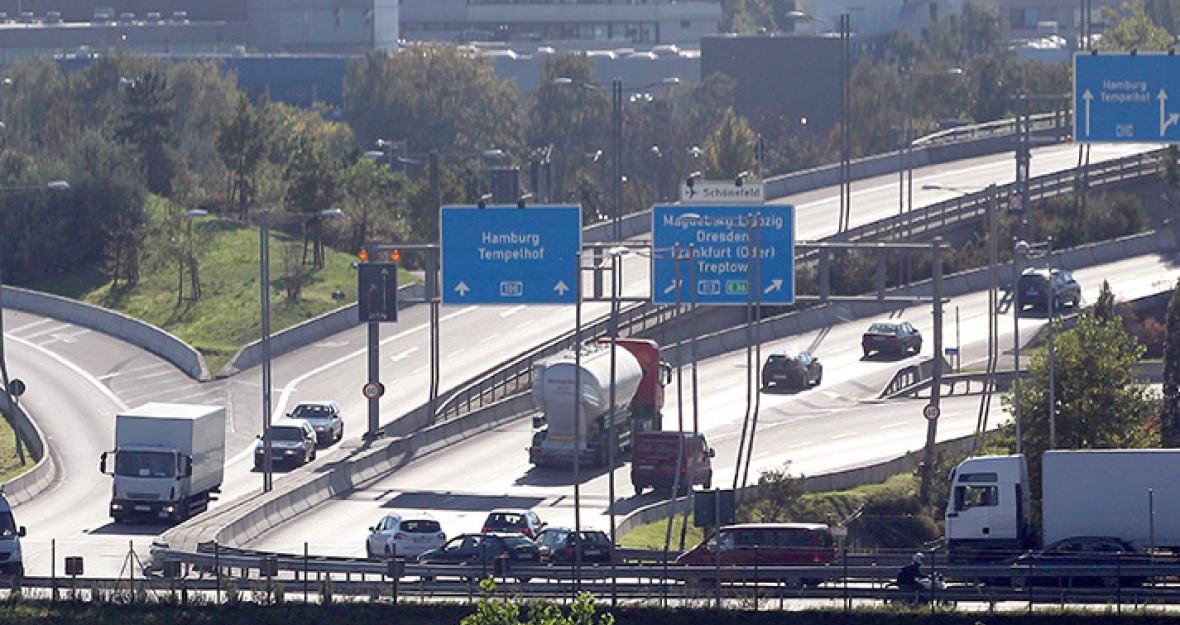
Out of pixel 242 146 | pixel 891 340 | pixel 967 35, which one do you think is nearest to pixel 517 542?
pixel 891 340

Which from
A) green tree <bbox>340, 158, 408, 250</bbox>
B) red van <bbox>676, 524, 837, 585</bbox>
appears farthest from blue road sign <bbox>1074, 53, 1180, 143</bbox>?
green tree <bbox>340, 158, 408, 250</bbox>

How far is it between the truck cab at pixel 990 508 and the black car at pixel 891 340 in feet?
103

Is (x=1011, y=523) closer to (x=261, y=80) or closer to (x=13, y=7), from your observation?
(x=261, y=80)

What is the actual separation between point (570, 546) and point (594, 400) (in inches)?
532

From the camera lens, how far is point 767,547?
156 ft

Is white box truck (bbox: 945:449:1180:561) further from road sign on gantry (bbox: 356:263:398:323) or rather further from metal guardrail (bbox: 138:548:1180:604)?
road sign on gantry (bbox: 356:263:398:323)

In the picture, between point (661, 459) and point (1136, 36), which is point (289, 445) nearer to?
point (661, 459)

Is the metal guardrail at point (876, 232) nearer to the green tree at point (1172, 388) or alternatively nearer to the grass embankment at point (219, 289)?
the grass embankment at point (219, 289)

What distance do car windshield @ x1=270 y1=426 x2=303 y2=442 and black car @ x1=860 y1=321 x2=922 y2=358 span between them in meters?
24.3

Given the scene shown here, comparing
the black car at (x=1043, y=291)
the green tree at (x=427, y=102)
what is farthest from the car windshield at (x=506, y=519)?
the green tree at (x=427, y=102)

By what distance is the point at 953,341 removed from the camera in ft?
275

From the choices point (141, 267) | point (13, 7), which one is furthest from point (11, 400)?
point (13, 7)

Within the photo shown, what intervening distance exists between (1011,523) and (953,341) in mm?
33984

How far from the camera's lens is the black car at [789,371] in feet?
255
